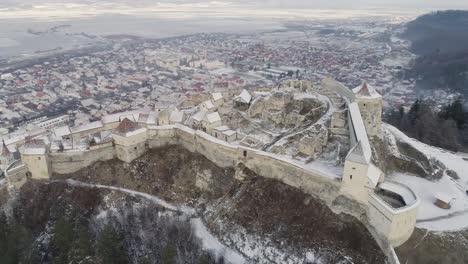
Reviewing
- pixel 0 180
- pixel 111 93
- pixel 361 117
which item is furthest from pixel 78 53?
pixel 361 117

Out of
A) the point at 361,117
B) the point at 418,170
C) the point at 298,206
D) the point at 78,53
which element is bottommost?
the point at 78,53

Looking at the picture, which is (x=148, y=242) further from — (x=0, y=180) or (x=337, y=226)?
(x=0, y=180)

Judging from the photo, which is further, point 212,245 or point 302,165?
point 302,165

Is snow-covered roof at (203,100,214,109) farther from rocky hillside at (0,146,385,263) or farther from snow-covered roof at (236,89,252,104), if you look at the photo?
rocky hillside at (0,146,385,263)

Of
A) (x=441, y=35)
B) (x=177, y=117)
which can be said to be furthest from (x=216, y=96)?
(x=441, y=35)

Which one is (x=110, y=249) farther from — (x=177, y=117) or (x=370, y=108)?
(x=370, y=108)

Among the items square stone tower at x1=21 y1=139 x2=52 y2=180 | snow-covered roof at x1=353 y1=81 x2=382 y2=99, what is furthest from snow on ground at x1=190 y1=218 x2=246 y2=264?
snow-covered roof at x1=353 y1=81 x2=382 y2=99

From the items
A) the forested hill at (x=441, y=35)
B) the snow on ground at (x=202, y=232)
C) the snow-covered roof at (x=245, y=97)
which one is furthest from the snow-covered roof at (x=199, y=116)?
the forested hill at (x=441, y=35)
